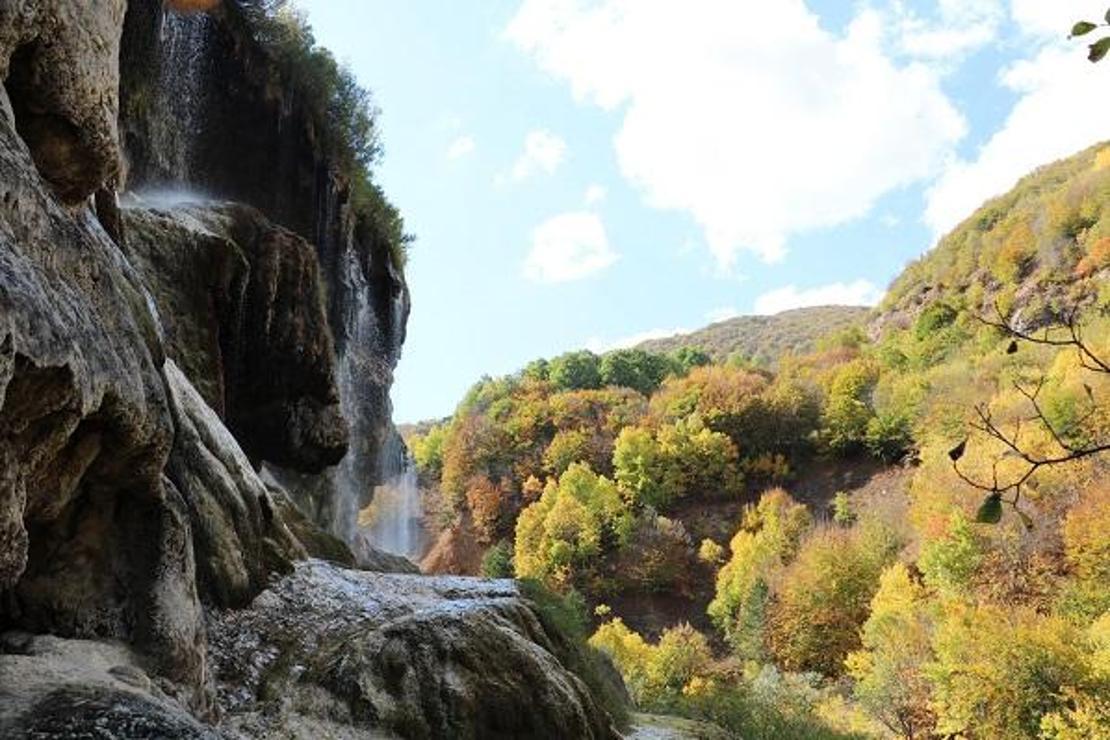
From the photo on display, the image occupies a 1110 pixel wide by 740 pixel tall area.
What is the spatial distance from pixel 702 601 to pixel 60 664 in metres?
65.9

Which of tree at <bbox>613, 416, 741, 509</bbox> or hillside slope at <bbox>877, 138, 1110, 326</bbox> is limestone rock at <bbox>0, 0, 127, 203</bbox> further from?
hillside slope at <bbox>877, 138, 1110, 326</bbox>

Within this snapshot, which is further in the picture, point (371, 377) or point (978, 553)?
point (978, 553)

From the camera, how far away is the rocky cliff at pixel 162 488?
5520 millimetres

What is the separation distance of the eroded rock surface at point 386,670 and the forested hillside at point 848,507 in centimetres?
808

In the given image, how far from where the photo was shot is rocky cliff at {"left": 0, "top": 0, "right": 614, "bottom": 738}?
18.1ft

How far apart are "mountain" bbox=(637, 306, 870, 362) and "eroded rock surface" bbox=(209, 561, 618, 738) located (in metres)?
153

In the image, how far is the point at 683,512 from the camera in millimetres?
78312

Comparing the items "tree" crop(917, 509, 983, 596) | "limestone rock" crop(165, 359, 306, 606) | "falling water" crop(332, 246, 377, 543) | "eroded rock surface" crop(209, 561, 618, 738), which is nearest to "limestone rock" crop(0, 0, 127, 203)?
"limestone rock" crop(165, 359, 306, 606)

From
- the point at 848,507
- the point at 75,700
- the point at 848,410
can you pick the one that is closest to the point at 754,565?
the point at 848,507

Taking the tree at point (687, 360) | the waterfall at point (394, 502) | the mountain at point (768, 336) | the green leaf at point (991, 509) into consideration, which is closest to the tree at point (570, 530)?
the waterfall at point (394, 502)

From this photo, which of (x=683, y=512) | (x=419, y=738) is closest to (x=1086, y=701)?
(x=419, y=738)

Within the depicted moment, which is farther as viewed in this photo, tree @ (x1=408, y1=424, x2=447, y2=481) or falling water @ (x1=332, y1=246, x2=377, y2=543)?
tree @ (x1=408, y1=424, x2=447, y2=481)

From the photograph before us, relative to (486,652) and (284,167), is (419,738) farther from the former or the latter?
(284,167)

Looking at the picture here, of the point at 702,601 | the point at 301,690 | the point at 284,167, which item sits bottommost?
the point at 702,601
